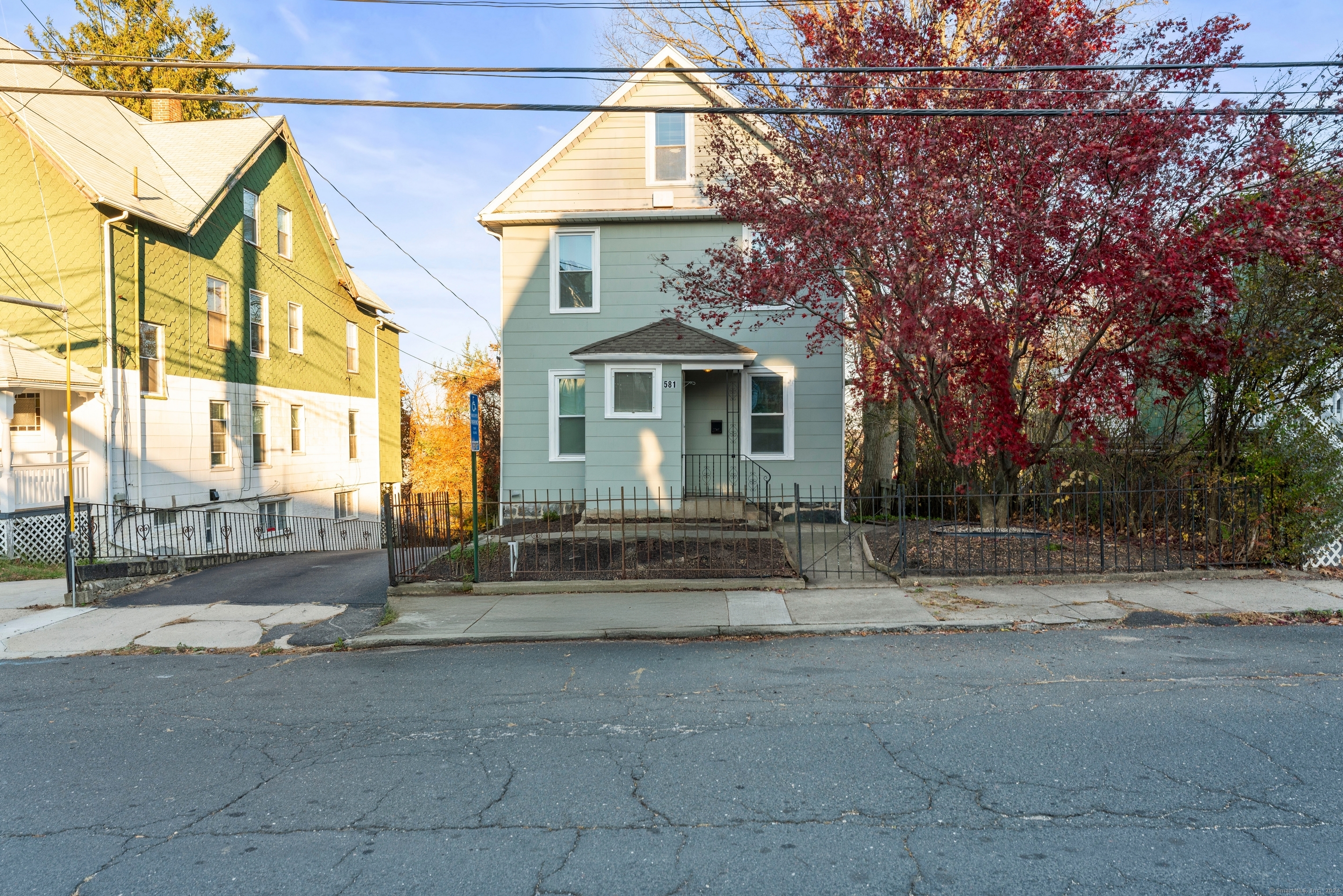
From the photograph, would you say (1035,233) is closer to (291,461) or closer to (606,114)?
(606,114)

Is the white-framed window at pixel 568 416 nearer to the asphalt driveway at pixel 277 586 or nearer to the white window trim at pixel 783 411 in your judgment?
the white window trim at pixel 783 411

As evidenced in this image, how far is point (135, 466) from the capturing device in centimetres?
1661

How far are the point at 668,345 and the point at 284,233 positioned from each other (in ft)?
49.9

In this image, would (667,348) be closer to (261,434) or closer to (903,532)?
(903,532)

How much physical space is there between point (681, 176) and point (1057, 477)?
9190mm

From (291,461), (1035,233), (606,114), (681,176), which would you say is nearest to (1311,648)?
(1035,233)

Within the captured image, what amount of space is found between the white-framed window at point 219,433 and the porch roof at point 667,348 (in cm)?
1084

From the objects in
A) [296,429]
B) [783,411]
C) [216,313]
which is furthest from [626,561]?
[296,429]

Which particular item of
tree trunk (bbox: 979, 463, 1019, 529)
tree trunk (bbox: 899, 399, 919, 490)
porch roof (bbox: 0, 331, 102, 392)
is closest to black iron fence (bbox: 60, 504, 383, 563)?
porch roof (bbox: 0, 331, 102, 392)

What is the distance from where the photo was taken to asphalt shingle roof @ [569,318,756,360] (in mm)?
14359

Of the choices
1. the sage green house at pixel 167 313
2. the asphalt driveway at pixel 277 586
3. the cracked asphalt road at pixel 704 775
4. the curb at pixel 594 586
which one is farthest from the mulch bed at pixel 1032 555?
the sage green house at pixel 167 313

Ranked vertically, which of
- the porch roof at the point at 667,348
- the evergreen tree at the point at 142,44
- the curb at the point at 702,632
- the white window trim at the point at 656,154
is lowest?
the curb at the point at 702,632

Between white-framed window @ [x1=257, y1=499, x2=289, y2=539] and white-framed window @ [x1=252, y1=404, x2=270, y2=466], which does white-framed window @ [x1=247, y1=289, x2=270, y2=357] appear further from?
white-framed window @ [x1=257, y1=499, x2=289, y2=539]

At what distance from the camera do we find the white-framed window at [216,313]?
64.0ft
